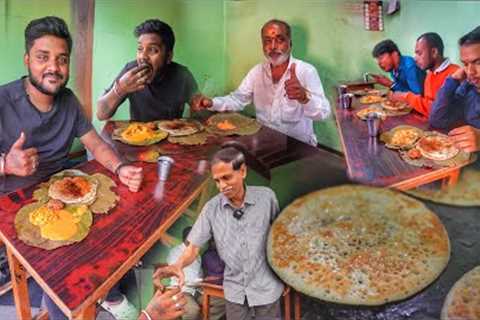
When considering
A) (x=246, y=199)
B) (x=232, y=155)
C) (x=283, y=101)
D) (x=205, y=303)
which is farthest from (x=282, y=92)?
(x=205, y=303)

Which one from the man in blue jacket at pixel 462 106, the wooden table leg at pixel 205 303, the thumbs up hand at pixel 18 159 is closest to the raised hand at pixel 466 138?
the man in blue jacket at pixel 462 106

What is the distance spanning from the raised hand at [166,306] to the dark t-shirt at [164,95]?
58 centimetres

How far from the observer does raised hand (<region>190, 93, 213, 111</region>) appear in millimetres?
1954

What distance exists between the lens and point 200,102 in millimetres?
1964

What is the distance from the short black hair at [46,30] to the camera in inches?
73.9

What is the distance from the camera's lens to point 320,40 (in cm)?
186

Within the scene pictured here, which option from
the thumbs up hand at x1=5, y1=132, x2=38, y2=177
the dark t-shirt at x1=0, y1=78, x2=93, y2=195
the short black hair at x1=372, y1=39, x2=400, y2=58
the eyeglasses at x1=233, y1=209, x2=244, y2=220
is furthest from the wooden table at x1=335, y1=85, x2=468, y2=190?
the thumbs up hand at x1=5, y1=132, x2=38, y2=177

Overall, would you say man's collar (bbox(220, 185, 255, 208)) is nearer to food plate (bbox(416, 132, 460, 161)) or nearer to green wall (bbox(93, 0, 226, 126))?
green wall (bbox(93, 0, 226, 126))

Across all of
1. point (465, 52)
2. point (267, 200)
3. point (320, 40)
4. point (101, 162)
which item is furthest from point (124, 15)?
point (465, 52)

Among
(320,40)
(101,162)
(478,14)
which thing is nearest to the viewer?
(478,14)

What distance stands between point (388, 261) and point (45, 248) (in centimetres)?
105

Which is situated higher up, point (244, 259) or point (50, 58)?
point (50, 58)

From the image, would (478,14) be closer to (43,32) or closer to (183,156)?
(183,156)

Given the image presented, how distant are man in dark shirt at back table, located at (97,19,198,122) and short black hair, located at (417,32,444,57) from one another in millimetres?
721
